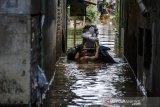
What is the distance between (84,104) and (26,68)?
6.41ft

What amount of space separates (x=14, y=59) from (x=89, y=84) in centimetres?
488

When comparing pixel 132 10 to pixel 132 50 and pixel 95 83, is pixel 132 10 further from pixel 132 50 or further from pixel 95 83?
pixel 95 83

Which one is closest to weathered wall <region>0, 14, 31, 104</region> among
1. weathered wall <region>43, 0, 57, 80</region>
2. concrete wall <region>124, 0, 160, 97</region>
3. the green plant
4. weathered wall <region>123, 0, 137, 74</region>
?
weathered wall <region>43, 0, 57, 80</region>

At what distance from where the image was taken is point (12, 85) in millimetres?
10477

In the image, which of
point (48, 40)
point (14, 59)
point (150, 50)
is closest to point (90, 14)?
point (48, 40)

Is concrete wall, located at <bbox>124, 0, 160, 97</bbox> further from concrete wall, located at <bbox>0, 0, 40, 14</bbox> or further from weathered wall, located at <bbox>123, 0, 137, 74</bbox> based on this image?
concrete wall, located at <bbox>0, 0, 40, 14</bbox>

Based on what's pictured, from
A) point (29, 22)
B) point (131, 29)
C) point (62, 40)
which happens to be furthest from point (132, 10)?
point (29, 22)

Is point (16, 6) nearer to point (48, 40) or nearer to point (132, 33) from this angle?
point (48, 40)

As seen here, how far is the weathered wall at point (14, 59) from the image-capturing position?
10336mm

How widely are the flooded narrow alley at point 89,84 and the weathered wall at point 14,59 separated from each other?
4.78 ft

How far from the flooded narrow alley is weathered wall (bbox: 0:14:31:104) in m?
1.46

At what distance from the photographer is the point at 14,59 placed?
34.2ft

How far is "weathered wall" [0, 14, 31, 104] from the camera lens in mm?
10336

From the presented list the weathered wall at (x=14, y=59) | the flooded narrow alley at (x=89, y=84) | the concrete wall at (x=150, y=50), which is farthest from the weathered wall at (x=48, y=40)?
the concrete wall at (x=150, y=50)
